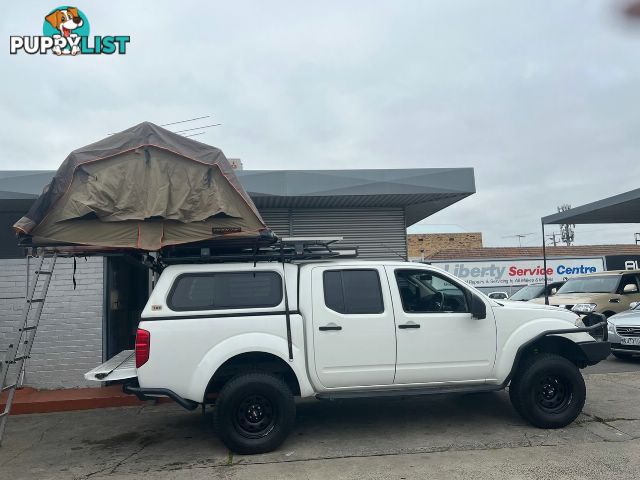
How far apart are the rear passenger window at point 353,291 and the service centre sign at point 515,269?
23316mm

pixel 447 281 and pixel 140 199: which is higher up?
pixel 140 199

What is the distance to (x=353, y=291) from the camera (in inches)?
225

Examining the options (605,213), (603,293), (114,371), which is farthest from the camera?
(605,213)

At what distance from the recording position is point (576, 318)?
5.93 metres

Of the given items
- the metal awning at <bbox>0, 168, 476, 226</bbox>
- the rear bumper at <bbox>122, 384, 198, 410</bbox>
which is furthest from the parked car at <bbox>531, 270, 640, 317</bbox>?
the rear bumper at <bbox>122, 384, 198, 410</bbox>

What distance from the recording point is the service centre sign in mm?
28578

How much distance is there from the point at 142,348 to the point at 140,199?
151 centimetres

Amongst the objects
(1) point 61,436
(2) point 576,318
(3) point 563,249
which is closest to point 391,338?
(2) point 576,318

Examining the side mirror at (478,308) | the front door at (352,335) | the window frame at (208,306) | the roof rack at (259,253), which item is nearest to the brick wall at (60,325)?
the roof rack at (259,253)

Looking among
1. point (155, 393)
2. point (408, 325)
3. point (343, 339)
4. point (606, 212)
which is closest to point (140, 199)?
point (155, 393)

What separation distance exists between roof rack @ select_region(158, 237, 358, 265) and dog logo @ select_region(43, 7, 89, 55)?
674 cm

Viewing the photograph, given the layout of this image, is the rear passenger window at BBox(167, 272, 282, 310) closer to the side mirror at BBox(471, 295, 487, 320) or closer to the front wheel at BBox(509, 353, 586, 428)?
the side mirror at BBox(471, 295, 487, 320)

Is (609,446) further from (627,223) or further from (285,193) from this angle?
(627,223)

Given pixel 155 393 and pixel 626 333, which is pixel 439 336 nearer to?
pixel 155 393
